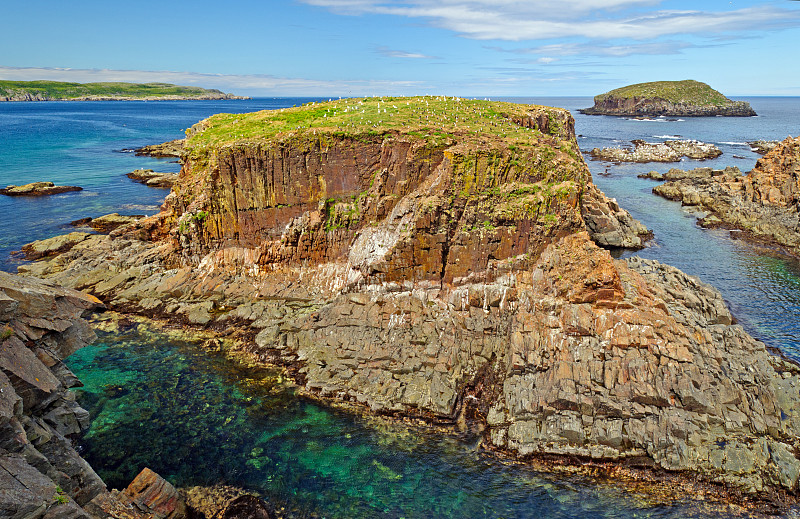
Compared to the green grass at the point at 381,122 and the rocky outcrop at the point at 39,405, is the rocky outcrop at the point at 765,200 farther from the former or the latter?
the rocky outcrop at the point at 39,405

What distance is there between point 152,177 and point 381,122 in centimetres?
5802

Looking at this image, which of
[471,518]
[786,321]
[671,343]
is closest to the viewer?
[471,518]

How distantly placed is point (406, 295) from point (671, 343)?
16.3 meters

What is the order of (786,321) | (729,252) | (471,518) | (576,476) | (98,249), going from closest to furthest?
1. (471,518)
2. (576,476)
3. (786,321)
4. (98,249)
5. (729,252)

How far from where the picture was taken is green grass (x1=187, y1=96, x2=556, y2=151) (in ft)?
120

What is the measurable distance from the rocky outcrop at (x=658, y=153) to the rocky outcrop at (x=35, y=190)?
339 ft

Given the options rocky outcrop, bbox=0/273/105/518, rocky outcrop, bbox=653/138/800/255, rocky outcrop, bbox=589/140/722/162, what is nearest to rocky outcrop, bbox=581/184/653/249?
rocky outcrop, bbox=653/138/800/255

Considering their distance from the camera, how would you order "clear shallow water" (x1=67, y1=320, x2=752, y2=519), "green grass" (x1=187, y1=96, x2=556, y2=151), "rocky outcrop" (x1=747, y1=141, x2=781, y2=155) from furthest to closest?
"rocky outcrop" (x1=747, y1=141, x2=781, y2=155) < "green grass" (x1=187, y1=96, x2=556, y2=151) < "clear shallow water" (x1=67, y1=320, x2=752, y2=519)

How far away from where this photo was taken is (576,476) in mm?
22312

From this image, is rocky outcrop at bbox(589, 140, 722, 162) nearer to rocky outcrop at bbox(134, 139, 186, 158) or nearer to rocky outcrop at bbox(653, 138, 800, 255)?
rocky outcrop at bbox(653, 138, 800, 255)

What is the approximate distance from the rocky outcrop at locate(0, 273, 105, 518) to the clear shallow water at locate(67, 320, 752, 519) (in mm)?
4587

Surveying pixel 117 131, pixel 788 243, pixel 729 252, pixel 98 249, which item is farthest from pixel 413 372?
pixel 117 131

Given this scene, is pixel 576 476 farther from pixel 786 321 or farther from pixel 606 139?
pixel 606 139

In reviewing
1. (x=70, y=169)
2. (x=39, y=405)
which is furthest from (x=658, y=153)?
(x=70, y=169)
